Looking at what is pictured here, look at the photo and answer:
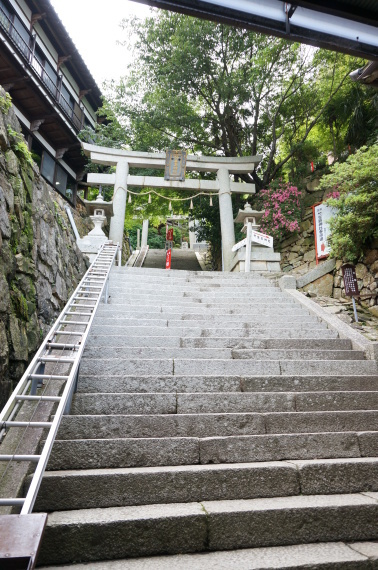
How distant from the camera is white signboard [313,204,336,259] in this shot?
11766 millimetres

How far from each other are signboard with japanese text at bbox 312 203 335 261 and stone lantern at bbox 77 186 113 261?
273 inches

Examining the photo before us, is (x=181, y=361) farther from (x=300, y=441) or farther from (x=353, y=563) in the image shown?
(x=353, y=563)

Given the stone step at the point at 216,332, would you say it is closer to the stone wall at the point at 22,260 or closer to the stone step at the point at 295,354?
the stone step at the point at 295,354

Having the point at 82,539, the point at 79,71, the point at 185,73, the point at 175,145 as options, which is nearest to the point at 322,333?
the point at 82,539

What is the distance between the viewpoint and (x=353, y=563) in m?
1.95

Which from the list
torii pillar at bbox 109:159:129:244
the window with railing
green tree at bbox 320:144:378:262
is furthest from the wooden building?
green tree at bbox 320:144:378:262

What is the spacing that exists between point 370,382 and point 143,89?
14175 millimetres

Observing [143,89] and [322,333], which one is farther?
[143,89]

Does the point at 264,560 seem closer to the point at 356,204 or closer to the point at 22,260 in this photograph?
the point at 22,260

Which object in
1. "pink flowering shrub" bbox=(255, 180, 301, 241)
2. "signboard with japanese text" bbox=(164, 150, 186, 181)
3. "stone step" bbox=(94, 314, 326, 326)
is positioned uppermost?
"signboard with japanese text" bbox=(164, 150, 186, 181)

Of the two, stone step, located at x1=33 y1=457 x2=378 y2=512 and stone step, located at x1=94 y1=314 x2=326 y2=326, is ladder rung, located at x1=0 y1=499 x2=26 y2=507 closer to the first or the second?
stone step, located at x1=33 y1=457 x2=378 y2=512

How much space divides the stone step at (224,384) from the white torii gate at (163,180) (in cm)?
849

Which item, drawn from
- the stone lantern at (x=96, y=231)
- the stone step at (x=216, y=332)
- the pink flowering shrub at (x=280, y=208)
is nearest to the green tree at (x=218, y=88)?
the pink flowering shrub at (x=280, y=208)

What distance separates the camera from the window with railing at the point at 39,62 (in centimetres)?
1144
